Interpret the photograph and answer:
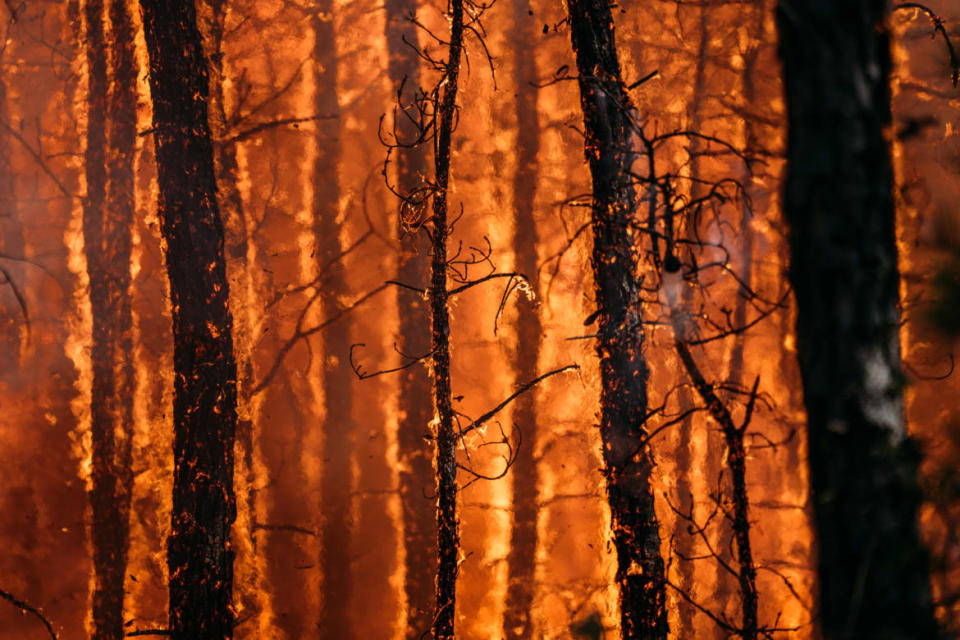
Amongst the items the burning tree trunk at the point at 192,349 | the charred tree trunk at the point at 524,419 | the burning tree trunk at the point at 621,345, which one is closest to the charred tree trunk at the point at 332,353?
the burning tree trunk at the point at 192,349

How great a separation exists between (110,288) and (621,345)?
2.55 m

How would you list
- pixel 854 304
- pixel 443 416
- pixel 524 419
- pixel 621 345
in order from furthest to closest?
pixel 524 419, pixel 443 416, pixel 621 345, pixel 854 304

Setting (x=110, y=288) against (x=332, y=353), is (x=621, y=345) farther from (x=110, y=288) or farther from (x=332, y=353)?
(x=110, y=288)

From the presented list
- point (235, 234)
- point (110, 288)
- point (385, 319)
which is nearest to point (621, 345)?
point (385, 319)

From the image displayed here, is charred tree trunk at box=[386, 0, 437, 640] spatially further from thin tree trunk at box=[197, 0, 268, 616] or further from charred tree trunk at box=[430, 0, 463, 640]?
thin tree trunk at box=[197, 0, 268, 616]

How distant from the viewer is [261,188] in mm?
2760

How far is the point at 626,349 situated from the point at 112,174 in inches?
107

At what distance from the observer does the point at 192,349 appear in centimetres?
230

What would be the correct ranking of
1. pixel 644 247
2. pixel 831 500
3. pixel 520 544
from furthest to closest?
1. pixel 520 544
2. pixel 644 247
3. pixel 831 500

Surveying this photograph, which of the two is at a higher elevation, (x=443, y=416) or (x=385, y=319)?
(x=385, y=319)

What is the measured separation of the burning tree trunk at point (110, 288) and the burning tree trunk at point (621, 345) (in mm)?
2343

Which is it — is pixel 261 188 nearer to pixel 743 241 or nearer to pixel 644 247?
pixel 644 247

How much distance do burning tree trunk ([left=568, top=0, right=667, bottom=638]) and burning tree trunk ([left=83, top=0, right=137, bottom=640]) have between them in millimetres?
2343

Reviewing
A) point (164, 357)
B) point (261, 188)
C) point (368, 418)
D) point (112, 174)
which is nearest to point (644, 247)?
point (368, 418)
